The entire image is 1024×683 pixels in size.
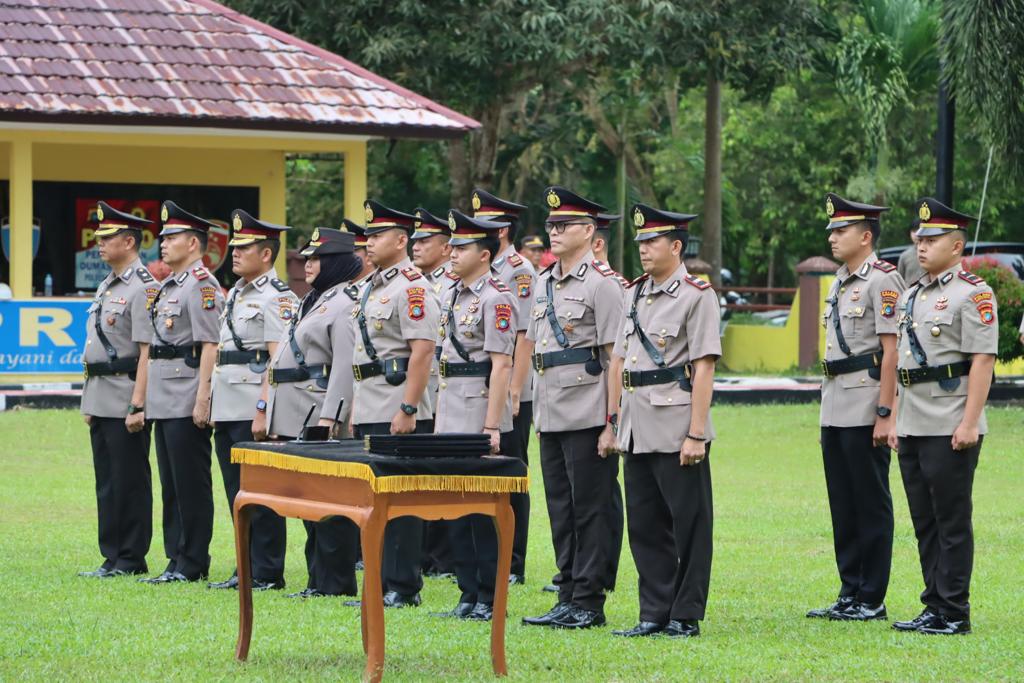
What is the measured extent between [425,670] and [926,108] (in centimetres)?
3244

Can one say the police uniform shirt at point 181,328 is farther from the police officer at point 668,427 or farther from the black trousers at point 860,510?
the black trousers at point 860,510

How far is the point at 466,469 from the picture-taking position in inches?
267

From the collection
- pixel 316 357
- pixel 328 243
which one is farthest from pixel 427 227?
pixel 316 357

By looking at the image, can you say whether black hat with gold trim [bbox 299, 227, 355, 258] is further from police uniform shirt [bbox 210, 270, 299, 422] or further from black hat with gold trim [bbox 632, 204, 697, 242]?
black hat with gold trim [bbox 632, 204, 697, 242]

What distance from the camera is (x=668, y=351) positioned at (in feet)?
26.0

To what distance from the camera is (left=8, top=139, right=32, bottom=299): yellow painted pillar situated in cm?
2066

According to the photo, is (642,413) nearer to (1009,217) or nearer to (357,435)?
(357,435)

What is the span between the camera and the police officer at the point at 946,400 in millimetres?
7871

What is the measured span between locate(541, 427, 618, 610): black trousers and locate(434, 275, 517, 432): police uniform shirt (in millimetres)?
410

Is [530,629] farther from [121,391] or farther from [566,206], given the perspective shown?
[121,391]

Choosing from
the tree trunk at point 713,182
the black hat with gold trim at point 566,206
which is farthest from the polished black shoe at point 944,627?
the tree trunk at point 713,182

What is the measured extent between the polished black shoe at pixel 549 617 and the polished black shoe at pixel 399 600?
2.57 feet

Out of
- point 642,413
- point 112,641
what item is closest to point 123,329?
point 112,641

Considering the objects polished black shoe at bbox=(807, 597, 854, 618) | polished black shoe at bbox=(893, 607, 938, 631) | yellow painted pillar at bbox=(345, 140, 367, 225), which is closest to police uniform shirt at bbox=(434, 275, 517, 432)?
polished black shoe at bbox=(807, 597, 854, 618)
